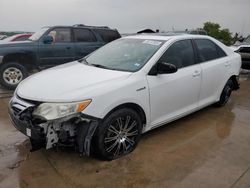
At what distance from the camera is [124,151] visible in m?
3.80

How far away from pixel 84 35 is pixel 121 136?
5.81m

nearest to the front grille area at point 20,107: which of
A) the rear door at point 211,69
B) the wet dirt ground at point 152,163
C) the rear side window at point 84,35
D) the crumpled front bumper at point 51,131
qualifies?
the crumpled front bumper at point 51,131

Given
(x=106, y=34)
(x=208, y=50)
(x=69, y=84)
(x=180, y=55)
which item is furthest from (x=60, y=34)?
(x=69, y=84)

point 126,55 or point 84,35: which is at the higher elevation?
point 126,55

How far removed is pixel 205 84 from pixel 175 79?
0.97 metres

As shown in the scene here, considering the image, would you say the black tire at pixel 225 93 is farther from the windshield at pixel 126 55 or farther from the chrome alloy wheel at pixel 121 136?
the chrome alloy wheel at pixel 121 136

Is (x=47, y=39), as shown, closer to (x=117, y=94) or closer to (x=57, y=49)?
(x=57, y=49)

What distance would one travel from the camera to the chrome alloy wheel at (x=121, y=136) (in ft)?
11.7

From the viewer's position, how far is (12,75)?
776cm

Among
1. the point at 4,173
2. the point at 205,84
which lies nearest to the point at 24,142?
the point at 4,173

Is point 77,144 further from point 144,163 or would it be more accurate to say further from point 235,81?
point 235,81

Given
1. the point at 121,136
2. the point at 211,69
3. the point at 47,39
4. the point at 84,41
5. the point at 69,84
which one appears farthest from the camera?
the point at 84,41

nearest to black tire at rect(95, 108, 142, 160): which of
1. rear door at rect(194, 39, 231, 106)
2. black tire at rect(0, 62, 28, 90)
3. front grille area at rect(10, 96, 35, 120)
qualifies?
front grille area at rect(10, 96, 35, 120)

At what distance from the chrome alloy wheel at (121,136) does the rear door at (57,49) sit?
5.10 meters
